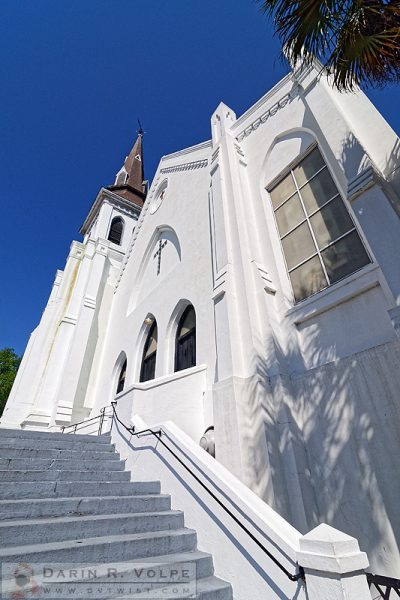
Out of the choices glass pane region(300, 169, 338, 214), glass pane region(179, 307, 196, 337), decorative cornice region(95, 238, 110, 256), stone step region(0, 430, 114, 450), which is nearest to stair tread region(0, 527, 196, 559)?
stone step region(0, 430, 114, 450)

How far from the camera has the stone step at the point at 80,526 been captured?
113 inches

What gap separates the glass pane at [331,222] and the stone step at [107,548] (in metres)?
5.41

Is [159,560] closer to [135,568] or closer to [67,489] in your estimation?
[135,568]

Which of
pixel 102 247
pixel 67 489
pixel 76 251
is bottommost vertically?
pixel 67 489

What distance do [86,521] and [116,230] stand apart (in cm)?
2196

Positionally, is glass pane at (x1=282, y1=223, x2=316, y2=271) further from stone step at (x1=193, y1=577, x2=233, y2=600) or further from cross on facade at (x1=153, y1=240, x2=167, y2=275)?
cross on facade at (x1=153, y1=240, x2=167, y2=275)

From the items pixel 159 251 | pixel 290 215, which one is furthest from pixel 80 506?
pixel 159 251

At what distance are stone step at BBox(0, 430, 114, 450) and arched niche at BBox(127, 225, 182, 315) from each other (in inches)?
263

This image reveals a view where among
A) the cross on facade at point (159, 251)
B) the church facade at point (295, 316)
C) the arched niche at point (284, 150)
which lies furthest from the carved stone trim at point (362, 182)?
the cross on facade at point (159, 251)

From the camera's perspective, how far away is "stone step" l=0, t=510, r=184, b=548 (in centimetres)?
286

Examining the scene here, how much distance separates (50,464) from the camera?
4.58m

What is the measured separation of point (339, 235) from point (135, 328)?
864 cm

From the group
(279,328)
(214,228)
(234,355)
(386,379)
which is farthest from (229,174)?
(386,379)

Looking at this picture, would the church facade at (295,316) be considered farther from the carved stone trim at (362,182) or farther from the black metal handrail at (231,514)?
the black metal handrail at (231,514)
